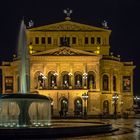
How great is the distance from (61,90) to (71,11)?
939 inches

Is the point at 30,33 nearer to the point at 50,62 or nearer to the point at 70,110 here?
the point at 50,62

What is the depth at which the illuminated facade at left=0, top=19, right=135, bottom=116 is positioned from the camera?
107 meters

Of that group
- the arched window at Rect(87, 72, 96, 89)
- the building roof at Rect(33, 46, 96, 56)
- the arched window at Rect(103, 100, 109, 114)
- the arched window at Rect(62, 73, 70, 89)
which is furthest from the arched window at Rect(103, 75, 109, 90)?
the arched window at Rect(62, 73, 70, 89)

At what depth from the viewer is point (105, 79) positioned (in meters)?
114

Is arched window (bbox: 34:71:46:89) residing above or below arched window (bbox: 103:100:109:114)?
above

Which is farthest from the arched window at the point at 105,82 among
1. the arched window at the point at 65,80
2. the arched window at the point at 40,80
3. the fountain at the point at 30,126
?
the fountain at the point at 30,126

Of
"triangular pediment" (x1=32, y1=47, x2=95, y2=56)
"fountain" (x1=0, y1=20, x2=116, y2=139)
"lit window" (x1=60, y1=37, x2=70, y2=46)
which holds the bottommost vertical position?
"fountain" (x1=0, y1=20, x2=116, y2=139)

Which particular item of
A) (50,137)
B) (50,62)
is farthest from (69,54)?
(50,137)

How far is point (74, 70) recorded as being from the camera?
10850 cm

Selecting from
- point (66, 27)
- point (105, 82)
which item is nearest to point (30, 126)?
point (105, 82)

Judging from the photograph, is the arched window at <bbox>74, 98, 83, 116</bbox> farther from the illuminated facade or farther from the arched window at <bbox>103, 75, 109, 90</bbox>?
the arched window at <bbox>103, 75, 109, 90</bbox>

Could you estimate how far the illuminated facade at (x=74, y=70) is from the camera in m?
107

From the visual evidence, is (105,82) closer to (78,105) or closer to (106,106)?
(106,106)

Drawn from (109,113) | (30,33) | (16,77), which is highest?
(30,33)
